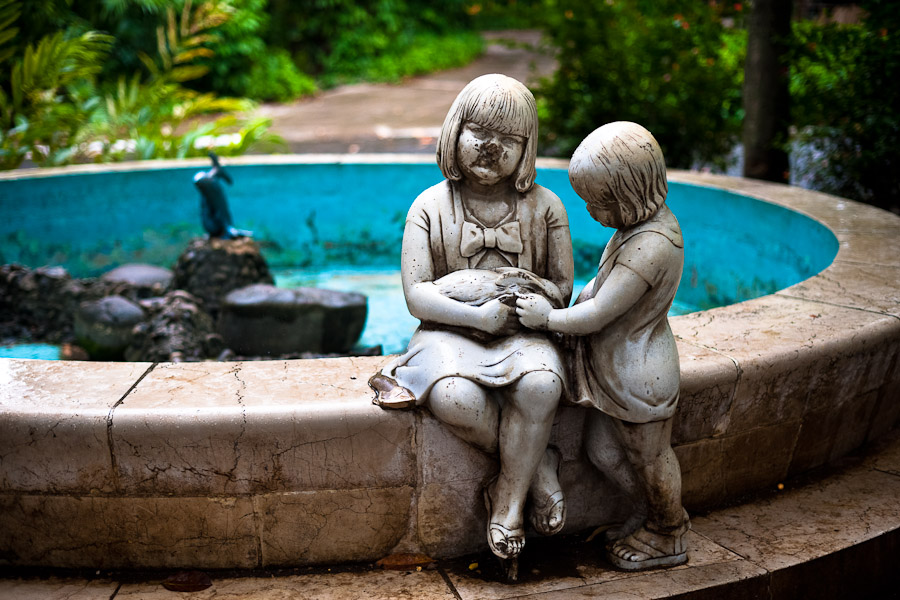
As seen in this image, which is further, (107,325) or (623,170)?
(107,325)

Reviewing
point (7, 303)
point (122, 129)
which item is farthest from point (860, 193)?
point (122, 129)

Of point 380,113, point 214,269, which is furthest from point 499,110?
point 380,113

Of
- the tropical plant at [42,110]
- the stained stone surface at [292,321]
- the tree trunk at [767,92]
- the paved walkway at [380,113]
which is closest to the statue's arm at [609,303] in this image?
the stained stone surface at [292,321]

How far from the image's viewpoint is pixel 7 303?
544cm

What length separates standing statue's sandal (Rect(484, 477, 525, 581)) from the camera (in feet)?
7.82

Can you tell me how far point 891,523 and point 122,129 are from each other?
9394 mm

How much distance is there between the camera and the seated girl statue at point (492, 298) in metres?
2.38

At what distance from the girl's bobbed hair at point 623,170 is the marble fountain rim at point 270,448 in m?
0.64

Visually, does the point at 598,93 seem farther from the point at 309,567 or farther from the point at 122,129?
the point at 309,567

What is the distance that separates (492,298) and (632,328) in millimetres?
421

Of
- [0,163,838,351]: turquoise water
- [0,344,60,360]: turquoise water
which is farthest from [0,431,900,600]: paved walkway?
[0,163,838,351]: turquoise water

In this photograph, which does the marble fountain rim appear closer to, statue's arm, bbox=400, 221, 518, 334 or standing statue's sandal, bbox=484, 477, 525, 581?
standing statue's sandal, bbox=484, 477, 525, 581

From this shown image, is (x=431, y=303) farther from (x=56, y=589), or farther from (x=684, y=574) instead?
(x=56, y=589)

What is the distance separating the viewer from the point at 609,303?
2.32 m
